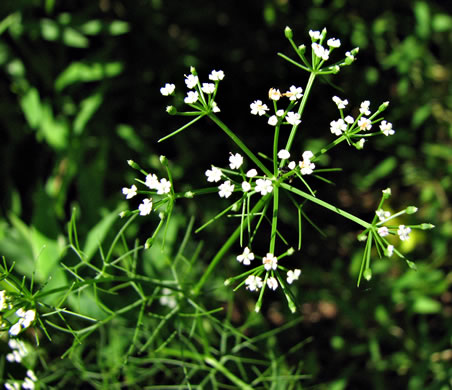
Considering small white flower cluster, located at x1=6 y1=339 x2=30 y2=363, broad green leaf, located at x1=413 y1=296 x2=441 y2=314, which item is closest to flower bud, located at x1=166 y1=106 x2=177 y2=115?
small white flower cluster, located at x1=6 y1=339 x2=30 y2=363

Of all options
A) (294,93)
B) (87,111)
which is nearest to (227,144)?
(87,111)

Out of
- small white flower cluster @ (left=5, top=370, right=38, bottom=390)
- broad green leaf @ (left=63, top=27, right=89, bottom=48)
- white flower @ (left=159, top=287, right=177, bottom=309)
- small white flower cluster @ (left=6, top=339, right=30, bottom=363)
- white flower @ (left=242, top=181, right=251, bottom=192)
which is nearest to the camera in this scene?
white flower @ (left=242, top=181, right=251, bottom=192)

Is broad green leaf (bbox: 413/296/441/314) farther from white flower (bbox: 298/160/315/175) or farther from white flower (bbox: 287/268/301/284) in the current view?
white flower (bbox: 298/160/315/175)

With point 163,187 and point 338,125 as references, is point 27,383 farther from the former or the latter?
point 338,125

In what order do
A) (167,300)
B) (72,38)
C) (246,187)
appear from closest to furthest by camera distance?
(246,187) < (167,300) < (72,38)

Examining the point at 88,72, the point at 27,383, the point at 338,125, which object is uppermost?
the point at 338,125

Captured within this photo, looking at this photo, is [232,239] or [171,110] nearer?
[171,110]

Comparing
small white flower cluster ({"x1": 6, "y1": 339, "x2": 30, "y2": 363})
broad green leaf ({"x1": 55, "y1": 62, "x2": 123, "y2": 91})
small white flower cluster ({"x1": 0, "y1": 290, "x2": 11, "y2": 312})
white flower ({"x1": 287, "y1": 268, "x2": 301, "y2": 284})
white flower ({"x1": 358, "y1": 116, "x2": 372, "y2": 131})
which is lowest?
small white flower cluster ({"x1": 6, "y1": 339, "x2": 30, "y2": 363})

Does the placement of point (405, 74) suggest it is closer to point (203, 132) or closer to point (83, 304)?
point (203, 132)

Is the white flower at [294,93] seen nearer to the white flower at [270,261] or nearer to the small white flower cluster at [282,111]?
the small white flower cluster at [282,111]
